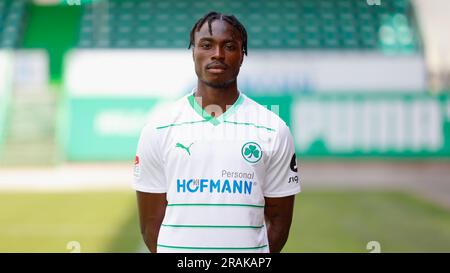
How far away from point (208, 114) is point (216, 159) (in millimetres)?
176

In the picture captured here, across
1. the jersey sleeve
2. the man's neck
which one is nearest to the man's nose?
the man's neck

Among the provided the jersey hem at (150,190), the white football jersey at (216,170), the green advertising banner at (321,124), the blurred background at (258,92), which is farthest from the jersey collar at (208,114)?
the green advertising banner at (321,124)

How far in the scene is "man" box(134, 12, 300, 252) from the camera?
6.20ft

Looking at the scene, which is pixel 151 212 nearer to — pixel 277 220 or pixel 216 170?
pixel 216 170

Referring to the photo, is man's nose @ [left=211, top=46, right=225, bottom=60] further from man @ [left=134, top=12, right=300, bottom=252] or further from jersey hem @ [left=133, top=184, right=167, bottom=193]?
jersey hem @ [left=133, top=184, right=167, bottom=193]

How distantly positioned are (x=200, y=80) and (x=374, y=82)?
36.0ft

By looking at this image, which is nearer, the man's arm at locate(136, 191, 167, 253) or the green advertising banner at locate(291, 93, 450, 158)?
the man's arm at locate(136, 191, 167, 253)

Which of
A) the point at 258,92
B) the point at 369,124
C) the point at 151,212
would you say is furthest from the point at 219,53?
the point at 369,124

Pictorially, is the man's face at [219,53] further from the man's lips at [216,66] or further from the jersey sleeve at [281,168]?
the jersey sleeve at [281,168]

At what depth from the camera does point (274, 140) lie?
1.95 meters

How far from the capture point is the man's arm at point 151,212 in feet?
6.66

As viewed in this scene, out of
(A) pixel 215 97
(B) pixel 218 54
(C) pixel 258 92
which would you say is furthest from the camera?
(C) pixel 258 92

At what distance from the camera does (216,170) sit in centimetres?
189
